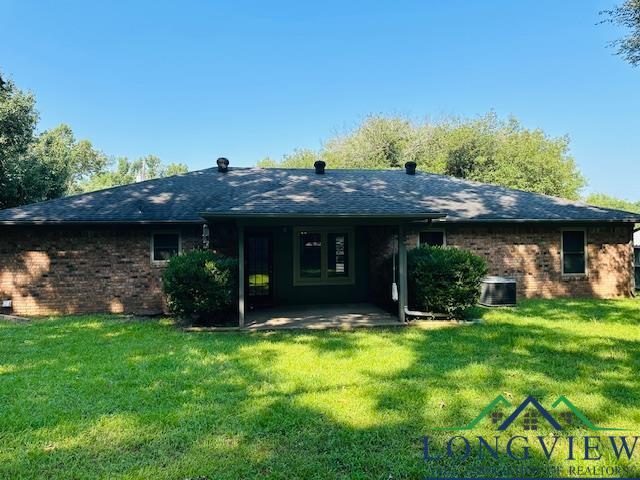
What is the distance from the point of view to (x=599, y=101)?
1892 cm

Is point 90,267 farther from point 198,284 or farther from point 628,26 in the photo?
point 628,26

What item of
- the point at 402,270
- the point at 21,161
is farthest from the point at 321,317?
the point at 21,161

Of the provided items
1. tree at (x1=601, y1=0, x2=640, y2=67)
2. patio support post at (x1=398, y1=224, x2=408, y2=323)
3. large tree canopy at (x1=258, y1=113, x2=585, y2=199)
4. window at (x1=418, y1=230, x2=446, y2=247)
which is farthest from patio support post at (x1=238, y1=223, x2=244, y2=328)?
large tree canopy at (x1=258, y1=113, x2=585, y2=199)

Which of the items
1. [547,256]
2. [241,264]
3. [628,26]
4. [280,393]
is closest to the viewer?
[280,393]

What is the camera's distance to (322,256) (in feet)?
33.1

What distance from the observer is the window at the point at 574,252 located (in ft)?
35.1

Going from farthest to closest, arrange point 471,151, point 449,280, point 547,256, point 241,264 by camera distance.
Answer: point 471,151
point 547,256
point 449,280
point 241,264

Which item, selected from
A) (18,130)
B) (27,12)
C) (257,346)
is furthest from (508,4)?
(18,130)

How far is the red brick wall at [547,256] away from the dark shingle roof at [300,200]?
0.52m

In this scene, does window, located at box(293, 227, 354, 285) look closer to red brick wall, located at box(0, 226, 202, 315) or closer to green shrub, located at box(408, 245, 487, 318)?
green shrub, located at box(408, 245, 487, 318)

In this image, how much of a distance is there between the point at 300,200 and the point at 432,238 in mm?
4827

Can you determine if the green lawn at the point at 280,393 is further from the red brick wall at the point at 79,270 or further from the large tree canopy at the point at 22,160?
the large tree canopy at the point at 22,160

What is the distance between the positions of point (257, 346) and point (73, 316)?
18.6 feet

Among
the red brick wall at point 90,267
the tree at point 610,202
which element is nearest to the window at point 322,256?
the red brick wall at point 90,267
